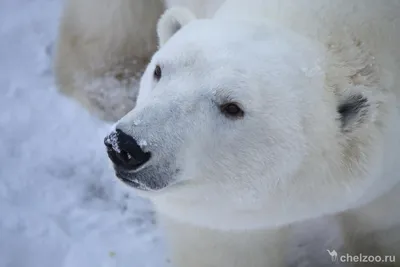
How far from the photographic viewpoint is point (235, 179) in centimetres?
182

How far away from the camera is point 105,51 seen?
10.3 ft

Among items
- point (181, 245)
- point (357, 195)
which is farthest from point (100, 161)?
point (357, 195)

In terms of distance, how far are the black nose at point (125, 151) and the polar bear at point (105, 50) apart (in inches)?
57.9

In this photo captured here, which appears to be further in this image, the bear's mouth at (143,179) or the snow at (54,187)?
the snow at (54,187)

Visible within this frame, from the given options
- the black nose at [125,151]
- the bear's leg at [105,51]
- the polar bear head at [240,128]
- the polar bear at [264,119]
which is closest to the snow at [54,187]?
the bear's leg at [105,51]

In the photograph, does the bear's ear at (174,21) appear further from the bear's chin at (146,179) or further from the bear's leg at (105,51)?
the bear's leg at (105,51)

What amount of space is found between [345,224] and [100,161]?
1026 mm

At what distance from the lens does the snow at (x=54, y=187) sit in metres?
2.48

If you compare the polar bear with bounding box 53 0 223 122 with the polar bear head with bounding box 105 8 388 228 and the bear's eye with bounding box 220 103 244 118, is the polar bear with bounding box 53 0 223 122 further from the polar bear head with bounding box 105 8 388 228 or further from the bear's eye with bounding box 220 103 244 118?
the bear's eye with bounding box 220 103 244 118

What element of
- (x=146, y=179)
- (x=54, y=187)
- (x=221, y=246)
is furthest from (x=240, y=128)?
(x=54, y=187)

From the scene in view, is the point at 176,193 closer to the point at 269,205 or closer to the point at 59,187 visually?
the point at 269,205

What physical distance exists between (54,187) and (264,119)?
1.25 m

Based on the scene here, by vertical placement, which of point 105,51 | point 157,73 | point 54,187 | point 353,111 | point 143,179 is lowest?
point 54,187

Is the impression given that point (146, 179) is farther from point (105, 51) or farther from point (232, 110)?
point (105, 51)
